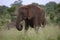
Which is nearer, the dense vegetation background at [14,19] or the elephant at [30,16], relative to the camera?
the dense vegetation background at [14,19]

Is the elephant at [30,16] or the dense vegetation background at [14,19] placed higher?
the elephant at [30,16]

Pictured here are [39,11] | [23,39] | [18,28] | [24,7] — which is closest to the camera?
[23,39]

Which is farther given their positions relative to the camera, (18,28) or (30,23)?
(30,23)

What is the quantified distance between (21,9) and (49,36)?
261cm

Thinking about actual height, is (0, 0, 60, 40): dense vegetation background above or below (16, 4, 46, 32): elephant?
below

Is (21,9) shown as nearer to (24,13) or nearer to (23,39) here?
(24,13)

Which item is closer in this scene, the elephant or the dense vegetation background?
the dense vegetation background

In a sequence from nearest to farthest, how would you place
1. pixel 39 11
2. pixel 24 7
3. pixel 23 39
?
pixel 23 39
pixel 24 7
pixel 39 11

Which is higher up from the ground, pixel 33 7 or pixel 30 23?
pixel 33 7

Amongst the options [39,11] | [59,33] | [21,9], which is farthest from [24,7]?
[59,33]

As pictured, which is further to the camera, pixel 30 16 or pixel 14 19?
pixel 14 19

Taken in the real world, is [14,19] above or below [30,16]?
below

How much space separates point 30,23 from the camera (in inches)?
Result: 387

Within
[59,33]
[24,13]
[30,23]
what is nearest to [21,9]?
[24,13]
